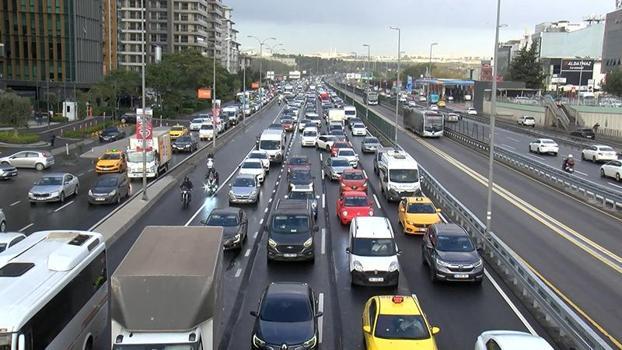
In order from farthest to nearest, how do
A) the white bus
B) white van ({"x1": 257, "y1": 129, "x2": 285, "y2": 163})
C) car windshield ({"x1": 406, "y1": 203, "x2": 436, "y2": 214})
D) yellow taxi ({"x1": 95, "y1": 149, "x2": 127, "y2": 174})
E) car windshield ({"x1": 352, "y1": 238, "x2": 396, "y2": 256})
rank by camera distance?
white van ({"x1": 257, "y1": 129, "x2": 285, "y2": 163}) → yellow taxi ({"x1": 95, "y1": 149, "x2": 127, "y2": 174}) → car windshield ({"x1": 406, "y1": 203, "x2": 436, "y2": 214}) → car windshield ({"x1": 352, "y1": 238, "x2": 396, "y2": 256}) → the white bus

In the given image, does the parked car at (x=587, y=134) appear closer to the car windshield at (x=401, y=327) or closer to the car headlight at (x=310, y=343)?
the car windshield at (x=401, y=327)

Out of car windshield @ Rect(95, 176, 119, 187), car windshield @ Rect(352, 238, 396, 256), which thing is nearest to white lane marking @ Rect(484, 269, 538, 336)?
car windshield @ Rect(352, 238, 396, 256)

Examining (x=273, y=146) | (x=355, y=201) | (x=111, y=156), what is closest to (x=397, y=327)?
(x=355, y=201)

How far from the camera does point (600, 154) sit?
5091 centimetres

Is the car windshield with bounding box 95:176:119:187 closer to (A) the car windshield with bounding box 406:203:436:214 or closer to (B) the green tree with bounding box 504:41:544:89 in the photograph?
(A) the car windshield with bounding box 406:203:436:214

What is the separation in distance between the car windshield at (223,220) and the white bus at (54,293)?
29.6 ft

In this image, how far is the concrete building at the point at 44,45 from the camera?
94625 millimetres

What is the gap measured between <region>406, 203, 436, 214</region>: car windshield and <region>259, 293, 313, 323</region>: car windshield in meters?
12.8

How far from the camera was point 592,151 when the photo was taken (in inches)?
2037

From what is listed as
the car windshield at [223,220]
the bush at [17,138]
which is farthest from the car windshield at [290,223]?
the bush at [17,138]

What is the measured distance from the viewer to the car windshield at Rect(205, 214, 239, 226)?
23.9m

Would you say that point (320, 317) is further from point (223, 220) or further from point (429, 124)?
point (429, 124)

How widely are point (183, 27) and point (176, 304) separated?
152 meters

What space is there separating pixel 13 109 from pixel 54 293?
54.5 m
